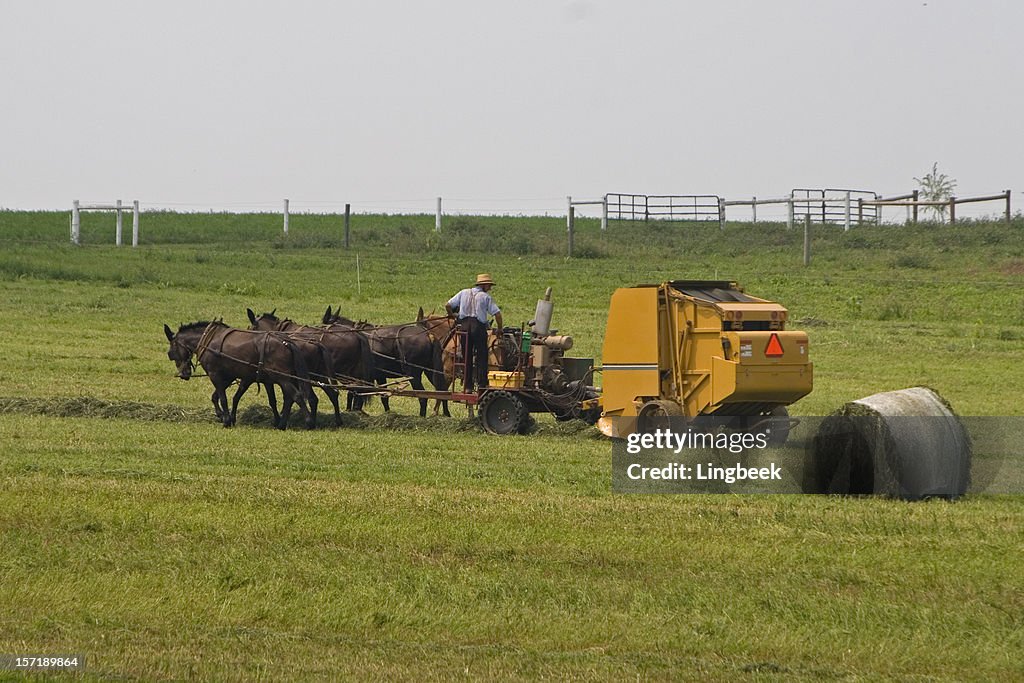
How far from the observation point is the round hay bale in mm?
11891

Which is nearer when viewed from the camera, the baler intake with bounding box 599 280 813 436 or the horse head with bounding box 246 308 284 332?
the baler intake with bounding box 599 280 813 436

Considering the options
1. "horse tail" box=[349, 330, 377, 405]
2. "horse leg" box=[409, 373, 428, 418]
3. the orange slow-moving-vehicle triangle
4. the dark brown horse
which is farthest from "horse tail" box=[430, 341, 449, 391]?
the orange slow-moving-vehicle triangle

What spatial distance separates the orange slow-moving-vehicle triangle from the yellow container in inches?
183

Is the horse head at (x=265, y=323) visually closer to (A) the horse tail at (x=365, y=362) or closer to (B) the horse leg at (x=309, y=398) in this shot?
(A) the horse tail at (x=365, y=362)

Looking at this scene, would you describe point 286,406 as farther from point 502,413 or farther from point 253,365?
point 502,413

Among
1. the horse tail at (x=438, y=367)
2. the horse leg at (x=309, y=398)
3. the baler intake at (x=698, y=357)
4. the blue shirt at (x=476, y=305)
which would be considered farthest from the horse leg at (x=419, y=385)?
the baler intake at (x=698, y=357)

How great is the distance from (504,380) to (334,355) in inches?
127

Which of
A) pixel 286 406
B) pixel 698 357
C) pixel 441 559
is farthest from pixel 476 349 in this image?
pixel 441 559

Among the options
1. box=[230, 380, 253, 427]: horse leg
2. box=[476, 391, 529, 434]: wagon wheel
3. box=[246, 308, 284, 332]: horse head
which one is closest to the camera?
box=[476, 391, 529, 434]: wagon wheel

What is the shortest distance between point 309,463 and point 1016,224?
37.2 m

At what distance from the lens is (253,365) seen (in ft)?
62.3

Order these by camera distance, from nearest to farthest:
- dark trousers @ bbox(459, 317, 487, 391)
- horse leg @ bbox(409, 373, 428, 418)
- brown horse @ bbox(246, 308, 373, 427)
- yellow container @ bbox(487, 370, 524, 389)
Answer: yellow container @ bbox(487, 370, 524, 389), dark trousers @ bbox(459, 317, 487, 391), brown horse @ bbox(246, 308, 373, 427), horse leg @ bbox(409, 373, 428, 418)

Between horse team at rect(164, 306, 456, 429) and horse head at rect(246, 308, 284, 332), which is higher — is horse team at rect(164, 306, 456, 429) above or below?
below

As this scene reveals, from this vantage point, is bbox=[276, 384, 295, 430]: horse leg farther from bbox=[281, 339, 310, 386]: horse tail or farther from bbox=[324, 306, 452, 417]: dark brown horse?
bbox=[324, 306, 452, 417]: dark brown horse
